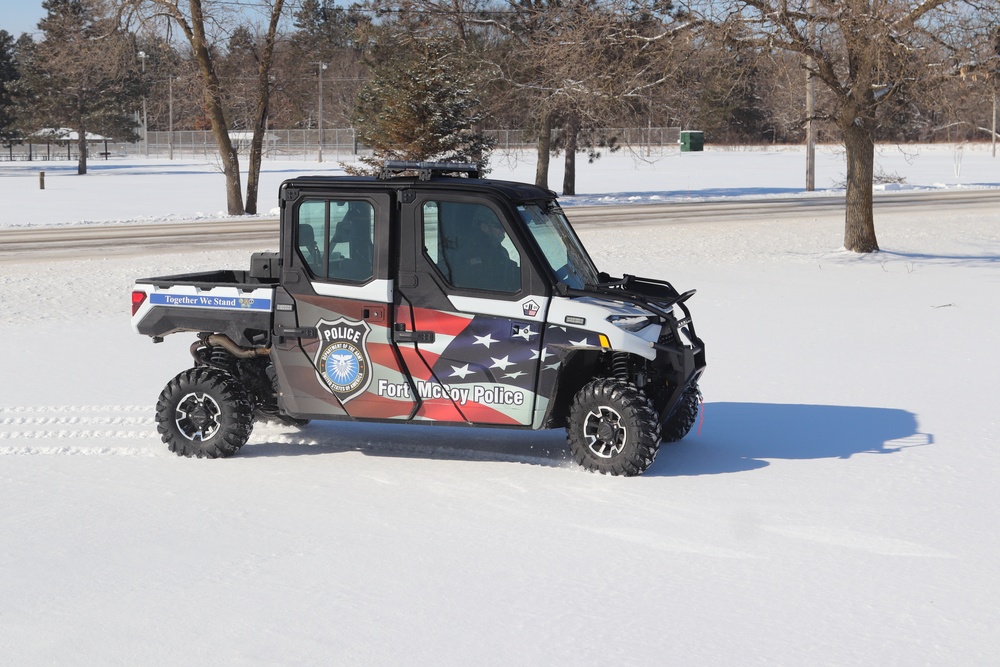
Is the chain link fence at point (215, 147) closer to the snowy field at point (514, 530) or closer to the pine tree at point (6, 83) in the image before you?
the pine tree at point (6, 83)

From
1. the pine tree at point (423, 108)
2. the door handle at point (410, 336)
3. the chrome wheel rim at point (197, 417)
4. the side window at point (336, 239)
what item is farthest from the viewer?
the pine tree at point (423, 108)

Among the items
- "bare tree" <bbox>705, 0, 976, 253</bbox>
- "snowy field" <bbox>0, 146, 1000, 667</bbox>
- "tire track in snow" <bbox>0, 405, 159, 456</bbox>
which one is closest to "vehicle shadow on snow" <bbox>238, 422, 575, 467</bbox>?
"snowy field" <bbox>0, 146, 1000, 667</bbox>

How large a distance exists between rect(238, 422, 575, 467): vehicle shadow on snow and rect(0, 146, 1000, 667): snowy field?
0.11 ft

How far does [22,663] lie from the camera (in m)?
4.72

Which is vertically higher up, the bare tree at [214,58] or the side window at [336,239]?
the bare tree at [214,58]

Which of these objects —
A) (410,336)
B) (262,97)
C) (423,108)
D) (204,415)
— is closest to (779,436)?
(410,336)

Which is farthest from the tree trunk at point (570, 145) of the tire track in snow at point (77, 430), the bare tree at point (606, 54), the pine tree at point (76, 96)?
the tire track in snow at point (77, 430)

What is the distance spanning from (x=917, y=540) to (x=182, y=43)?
99.5 feet

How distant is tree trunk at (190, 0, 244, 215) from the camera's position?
3256 centimetres

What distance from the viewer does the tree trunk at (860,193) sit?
2269cm

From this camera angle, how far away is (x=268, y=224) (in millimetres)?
29531

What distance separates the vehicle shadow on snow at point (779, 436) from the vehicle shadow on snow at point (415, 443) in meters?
0.83

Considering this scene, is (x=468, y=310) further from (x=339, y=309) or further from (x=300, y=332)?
(x=300, y=332)

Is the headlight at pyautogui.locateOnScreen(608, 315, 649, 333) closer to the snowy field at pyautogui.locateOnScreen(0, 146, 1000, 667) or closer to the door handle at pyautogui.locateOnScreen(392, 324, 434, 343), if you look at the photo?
the snowy field at pyautogui.locateOnScreen(0, 146, 1000, 667)
